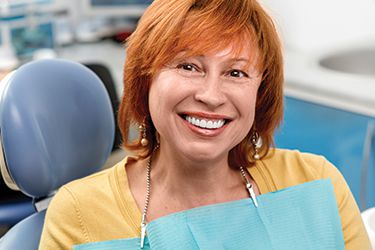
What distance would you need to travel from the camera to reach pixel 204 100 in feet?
3.52

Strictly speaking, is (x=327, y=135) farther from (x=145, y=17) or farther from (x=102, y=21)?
(x=102, y=21)

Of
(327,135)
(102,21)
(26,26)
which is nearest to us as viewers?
(327,135)

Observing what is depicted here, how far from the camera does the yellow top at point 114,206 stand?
1.17 m

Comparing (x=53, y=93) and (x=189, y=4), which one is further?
(x=53, y=93)

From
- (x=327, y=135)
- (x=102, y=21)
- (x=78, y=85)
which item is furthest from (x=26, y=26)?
(x=78, y=85)

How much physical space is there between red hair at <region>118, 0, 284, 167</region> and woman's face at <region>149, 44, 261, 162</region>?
0.02 m

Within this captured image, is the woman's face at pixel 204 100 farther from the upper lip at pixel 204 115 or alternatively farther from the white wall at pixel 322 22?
the white wall at pixel 322 22

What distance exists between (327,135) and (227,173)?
124 cm

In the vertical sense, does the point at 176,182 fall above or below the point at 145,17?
below

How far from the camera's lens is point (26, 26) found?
3.35 meters

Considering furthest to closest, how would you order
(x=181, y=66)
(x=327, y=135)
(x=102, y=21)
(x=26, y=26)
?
(x=102, y=21), (x=26, y=26), (x=327, y=135), (x=181, y=66)

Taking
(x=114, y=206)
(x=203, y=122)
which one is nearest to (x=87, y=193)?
(x=114, y=206)

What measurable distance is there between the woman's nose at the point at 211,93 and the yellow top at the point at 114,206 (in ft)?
0.94

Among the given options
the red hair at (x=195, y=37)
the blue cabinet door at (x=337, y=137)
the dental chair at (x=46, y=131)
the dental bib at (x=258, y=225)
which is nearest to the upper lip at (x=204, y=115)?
the red hair at (x=195, y=37)
